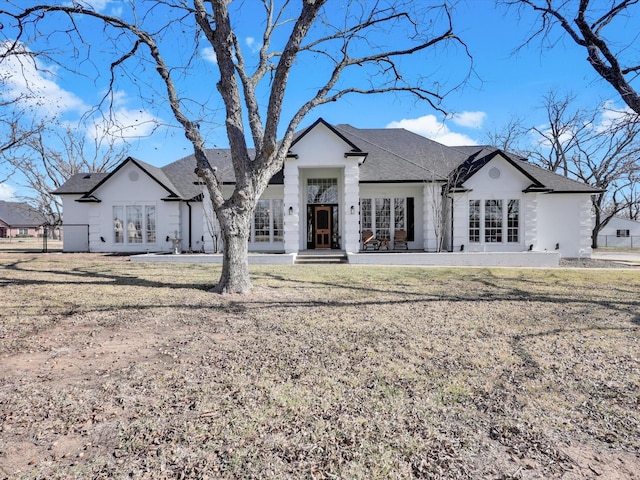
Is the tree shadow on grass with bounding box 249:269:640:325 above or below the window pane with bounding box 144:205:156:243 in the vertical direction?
below

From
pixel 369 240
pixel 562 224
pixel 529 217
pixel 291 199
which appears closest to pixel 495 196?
pixel 529 217

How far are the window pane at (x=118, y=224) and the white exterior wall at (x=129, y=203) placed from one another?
16 cm

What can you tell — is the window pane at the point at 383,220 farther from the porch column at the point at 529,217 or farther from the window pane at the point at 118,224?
the window pane at the point at 118,224

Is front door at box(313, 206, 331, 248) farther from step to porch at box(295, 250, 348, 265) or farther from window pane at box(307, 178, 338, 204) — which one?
step to porch at box(295, 250, 348, 265)

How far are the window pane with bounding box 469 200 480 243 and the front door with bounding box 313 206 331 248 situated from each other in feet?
23.3

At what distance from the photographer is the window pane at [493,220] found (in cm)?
1734

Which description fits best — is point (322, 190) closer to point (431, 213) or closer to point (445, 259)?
point (431, 213)

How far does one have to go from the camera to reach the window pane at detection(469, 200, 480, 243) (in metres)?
17.4

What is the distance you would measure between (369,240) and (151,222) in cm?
1206

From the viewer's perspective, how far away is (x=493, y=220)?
17.4m

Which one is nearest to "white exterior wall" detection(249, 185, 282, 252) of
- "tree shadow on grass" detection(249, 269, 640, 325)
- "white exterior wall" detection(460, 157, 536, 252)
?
"tree shadow on grass" detection(249, 269, 640, 325)

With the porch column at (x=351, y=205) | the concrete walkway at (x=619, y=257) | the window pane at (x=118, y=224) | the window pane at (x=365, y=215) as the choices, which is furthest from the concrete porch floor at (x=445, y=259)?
the window pane at (x=118, y=224)

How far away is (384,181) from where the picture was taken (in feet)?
57.3

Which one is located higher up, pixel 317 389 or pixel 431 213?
pixel 431 213
